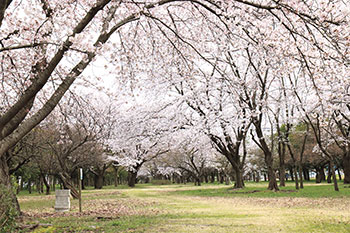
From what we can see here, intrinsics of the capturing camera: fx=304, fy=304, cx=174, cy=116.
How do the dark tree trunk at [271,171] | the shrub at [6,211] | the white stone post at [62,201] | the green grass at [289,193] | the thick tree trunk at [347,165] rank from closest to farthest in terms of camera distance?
the shrub at [6,211]
the white stone post at [62,201]
the green grass at [289,193]
the dark tree trunk at [271,171]
the thick tree trunk at [347,165]

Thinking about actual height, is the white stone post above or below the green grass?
above

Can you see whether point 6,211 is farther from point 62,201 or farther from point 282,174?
point 282,174

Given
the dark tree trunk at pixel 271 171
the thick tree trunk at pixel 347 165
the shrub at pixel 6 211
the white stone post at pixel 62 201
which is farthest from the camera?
the thick tree trunk at pixel 347 165

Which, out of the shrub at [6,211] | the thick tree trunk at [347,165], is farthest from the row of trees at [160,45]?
the thick tree trunk at [347,165]

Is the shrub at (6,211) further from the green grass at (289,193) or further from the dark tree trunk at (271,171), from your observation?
the dark tree trunk at (271,171)

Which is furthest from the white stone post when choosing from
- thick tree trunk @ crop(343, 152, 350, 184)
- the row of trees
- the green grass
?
thick tree trunk @ crop(343, 152, 350, 184)

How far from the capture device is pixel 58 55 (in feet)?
16.9

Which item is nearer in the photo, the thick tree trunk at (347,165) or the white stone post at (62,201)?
the white stone post at (62,201)

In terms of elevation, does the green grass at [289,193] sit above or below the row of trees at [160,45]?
below

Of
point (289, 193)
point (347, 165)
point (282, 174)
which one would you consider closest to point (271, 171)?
point (289, 193)

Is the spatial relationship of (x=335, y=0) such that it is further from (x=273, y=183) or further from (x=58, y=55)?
(x=273, y=183)

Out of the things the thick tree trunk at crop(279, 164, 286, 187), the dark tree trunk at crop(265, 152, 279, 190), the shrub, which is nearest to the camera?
the shrub

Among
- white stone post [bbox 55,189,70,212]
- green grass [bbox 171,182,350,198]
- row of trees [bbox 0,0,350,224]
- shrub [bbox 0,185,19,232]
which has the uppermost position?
row of trees [bbox 0,0,350,224]

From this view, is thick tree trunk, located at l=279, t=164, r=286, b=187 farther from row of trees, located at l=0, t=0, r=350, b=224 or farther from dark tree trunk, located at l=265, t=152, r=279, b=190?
row of trees, located at l=0, t=0, r=350, b=224
